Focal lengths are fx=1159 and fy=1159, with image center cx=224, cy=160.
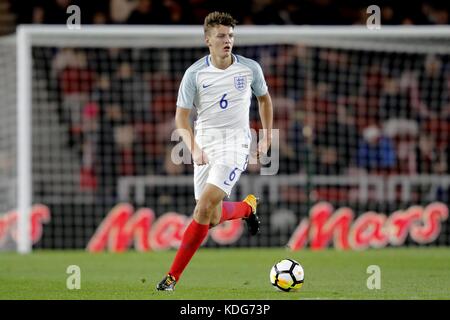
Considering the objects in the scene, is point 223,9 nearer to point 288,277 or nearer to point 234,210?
point 234,210

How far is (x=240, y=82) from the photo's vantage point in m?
9.80

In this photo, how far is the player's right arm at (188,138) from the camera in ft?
30.3

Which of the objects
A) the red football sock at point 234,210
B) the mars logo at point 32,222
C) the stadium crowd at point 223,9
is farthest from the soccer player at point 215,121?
the stadium crowd at point 223,9

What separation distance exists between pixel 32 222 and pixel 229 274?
19.1 ft

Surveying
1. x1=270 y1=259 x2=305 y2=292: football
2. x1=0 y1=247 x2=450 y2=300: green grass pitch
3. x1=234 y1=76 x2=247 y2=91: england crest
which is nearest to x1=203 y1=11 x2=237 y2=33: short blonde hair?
x1=234 y1=76 x2=247 y2=91: england crest

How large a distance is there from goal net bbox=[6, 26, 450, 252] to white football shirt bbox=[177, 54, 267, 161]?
6.36 meters

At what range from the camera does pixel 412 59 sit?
787 inches

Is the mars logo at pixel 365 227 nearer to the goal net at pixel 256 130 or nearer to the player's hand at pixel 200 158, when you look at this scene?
the goal net at pixel 256 130

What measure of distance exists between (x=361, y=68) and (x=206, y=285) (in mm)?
9322

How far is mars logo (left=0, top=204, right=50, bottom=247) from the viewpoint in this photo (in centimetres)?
1675

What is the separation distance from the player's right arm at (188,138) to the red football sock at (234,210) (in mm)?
1067

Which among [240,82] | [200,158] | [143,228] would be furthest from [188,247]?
[143,228]

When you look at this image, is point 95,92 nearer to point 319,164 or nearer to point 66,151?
point 66,151
